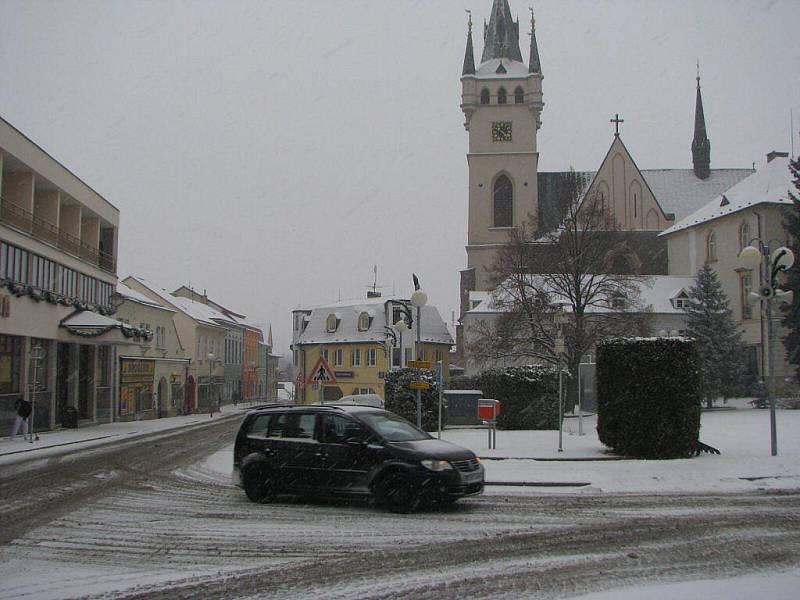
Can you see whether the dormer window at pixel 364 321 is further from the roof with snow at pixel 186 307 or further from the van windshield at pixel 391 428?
the van windshield at pixel 391 428

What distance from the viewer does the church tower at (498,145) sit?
75000 millimetres

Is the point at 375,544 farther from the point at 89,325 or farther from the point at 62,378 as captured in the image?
the point at 62,378

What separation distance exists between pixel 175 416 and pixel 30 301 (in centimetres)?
2343

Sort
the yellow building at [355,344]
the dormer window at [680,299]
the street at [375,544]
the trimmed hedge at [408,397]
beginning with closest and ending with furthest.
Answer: the street at [375,544]
the trimmed hedge at [408,397]
the dormer window at [680,299]
the yellow building at [355,344]

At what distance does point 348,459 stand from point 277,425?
1509mm

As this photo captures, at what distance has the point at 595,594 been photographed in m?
6.21

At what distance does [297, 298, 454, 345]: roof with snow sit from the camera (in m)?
61.3

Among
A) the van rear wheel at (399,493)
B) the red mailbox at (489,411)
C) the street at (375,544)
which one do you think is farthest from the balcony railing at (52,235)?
the van rear wheel at (399,493)

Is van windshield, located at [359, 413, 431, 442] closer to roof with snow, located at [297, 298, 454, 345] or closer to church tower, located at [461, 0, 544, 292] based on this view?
roof with snow, located at [297, 298, 454, 345]

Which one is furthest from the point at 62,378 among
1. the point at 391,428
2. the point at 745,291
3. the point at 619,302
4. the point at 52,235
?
the point at 745,291

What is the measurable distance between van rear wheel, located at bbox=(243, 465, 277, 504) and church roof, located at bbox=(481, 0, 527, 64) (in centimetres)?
7535

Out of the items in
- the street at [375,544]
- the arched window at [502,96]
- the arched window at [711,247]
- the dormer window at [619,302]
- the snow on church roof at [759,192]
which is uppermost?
the arched window at [502,96]

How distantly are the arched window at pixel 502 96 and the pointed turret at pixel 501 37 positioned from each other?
14.5 ft

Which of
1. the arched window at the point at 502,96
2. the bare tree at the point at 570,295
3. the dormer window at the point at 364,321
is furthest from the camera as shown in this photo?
the arched window at the point at 502,96
